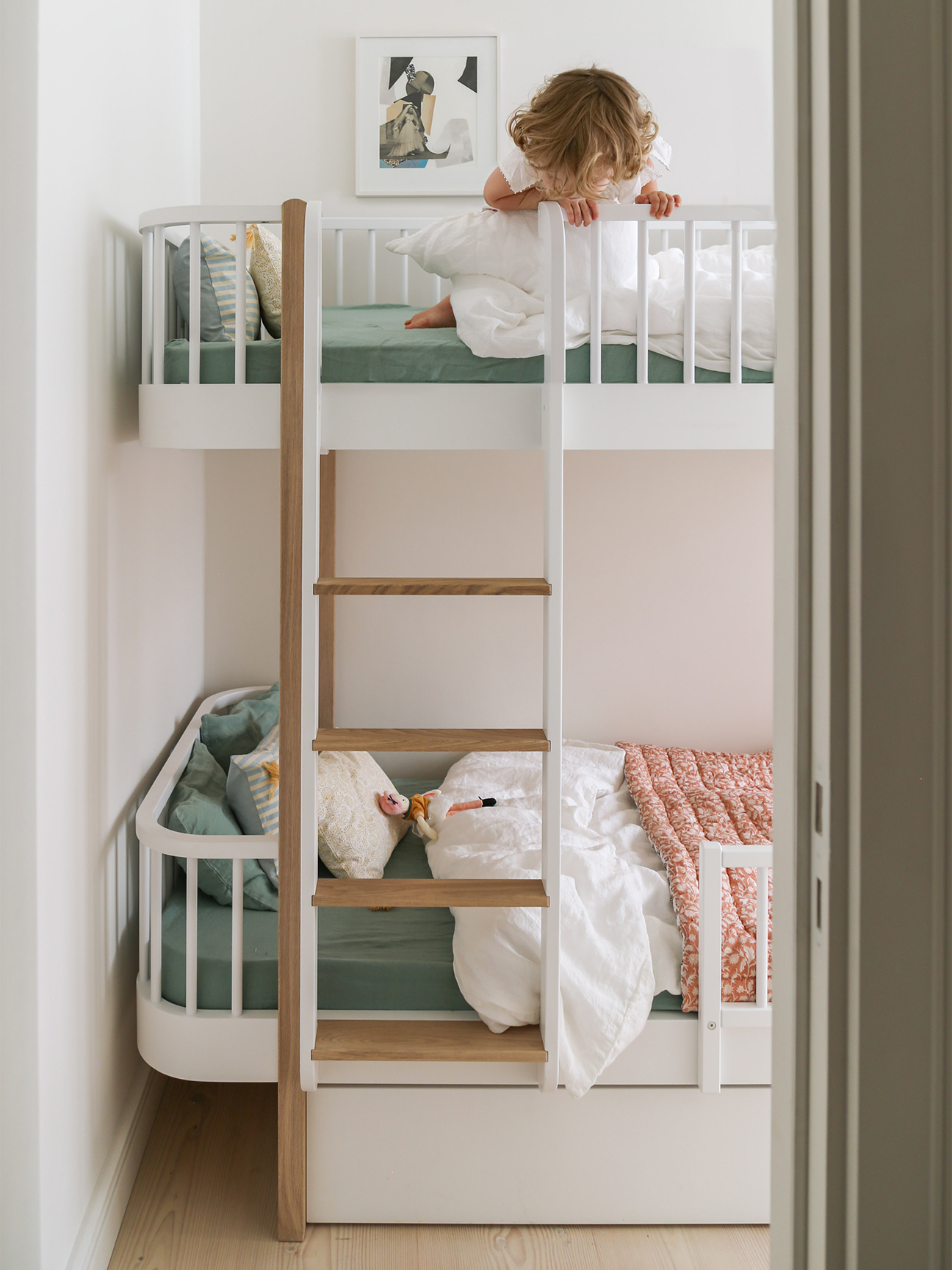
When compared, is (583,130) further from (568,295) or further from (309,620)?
(309,620)

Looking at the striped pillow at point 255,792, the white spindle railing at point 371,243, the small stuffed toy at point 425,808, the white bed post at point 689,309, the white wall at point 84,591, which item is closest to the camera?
the white wall at point 84,591

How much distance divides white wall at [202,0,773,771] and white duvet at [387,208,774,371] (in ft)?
3.50

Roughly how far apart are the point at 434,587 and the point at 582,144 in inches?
31.7

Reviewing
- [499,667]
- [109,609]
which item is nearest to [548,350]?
[109,609]

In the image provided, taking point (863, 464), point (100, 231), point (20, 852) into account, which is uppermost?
point (100, 231)

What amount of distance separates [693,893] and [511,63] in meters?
2.31

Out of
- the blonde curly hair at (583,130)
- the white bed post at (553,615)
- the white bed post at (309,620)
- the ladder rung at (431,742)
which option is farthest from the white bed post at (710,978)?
the blonde curly hair at (583,130)

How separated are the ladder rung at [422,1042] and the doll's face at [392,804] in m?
0.59

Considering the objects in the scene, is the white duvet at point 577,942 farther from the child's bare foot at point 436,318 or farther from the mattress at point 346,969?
the child's bare foot at point 436,318

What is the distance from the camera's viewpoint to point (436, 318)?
1.89 meters

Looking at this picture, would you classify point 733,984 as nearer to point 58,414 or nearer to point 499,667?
point 499,667

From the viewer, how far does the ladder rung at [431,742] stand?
1.60 meters

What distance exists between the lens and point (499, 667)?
9.64 ft

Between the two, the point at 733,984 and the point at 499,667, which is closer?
the point at 733,984
